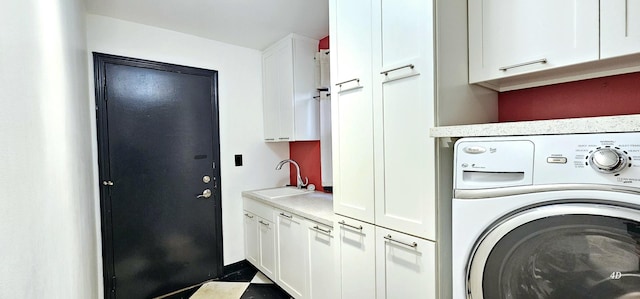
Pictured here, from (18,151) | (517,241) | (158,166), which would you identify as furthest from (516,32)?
(158,166)

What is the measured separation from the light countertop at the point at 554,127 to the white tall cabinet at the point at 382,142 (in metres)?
0.14

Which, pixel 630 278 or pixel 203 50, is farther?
pixel 203 50

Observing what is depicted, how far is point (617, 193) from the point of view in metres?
0.70

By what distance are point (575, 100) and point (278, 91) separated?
2.14m

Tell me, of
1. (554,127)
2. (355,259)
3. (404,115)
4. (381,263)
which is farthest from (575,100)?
(355,259)

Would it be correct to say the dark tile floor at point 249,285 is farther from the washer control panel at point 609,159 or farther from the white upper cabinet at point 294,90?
the washer control panel at point 609,159

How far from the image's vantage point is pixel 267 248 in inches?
93.2

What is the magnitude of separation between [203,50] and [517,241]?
266cm

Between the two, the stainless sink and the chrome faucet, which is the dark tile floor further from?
the chrome faucet

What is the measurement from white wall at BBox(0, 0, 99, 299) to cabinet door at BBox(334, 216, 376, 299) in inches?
46.1

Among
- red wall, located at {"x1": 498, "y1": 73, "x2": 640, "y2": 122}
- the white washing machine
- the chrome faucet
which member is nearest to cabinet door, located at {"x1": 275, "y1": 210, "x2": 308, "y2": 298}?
the chrome faucet

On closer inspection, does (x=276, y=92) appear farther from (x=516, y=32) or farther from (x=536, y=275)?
(x=536, y=275)

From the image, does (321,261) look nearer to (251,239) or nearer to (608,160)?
(251,239)

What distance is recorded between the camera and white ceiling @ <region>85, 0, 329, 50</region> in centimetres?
192
